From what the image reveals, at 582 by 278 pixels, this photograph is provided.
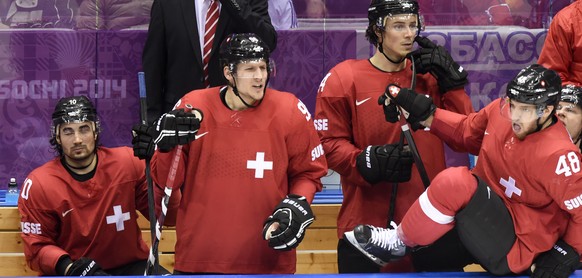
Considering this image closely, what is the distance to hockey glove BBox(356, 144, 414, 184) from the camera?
3373 millimetres

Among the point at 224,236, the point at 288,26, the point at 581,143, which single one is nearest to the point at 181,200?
the point at 224,236

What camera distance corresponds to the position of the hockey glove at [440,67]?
3.47 metres

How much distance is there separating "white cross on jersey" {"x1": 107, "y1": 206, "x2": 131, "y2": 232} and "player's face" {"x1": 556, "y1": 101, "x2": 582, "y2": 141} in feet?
5.71

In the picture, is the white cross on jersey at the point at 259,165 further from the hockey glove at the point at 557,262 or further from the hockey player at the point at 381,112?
the hockey glove at the point at 557,262

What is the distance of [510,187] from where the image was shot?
3.01m

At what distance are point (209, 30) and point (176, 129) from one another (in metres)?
1.35

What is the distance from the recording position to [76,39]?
491cm

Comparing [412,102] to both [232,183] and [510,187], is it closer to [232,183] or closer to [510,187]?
[510,187]

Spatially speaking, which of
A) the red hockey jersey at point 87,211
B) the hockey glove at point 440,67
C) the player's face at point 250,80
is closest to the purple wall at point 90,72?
the red hockey jersey at point 87,211

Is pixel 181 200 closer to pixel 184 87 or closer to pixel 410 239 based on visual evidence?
pixel 410 239

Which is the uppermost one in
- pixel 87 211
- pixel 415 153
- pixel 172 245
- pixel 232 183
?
pixel 415 153

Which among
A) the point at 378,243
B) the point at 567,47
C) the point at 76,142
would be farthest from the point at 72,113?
the point at 567,47

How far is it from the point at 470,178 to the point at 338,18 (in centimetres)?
223

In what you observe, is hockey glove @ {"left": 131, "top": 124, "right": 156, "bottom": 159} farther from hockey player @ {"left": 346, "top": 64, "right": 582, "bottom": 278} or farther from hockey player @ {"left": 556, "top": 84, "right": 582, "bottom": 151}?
hockey player @ {"left": 556, "top": 84, "right": 582, "bottom": 151}
